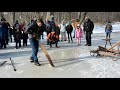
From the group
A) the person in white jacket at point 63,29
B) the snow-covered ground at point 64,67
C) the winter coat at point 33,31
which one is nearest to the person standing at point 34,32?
the winter coat at point 33,31

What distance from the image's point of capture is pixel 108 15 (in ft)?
129

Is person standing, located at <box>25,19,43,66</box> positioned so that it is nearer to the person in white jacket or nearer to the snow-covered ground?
the snow-covered ground

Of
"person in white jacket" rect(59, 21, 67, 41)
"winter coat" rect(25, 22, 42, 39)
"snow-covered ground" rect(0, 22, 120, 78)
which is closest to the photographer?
"snow-covered ground" rect(0, 22, 120, 78)

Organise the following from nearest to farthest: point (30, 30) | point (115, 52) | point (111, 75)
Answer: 1. point (111, 75)
2. point (30, 30)
3. point (115, 52)

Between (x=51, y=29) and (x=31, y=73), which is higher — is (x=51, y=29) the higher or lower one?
the higher one

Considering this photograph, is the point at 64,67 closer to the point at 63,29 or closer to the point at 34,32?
the point at 34,32

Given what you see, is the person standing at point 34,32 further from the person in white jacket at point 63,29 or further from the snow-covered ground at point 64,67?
the person in white jacket at point 63,29

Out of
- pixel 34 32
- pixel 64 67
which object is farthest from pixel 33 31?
pixel 64 67

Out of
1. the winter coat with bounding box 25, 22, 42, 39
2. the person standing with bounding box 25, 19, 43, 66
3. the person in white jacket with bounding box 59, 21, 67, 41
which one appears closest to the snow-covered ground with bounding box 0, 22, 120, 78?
the person standing with bounding box 25, 19, 43, 66

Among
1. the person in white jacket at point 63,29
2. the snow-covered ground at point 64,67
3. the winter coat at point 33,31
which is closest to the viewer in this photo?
the snow-covered ground at point 64,67

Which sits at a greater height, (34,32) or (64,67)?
(34,32)
